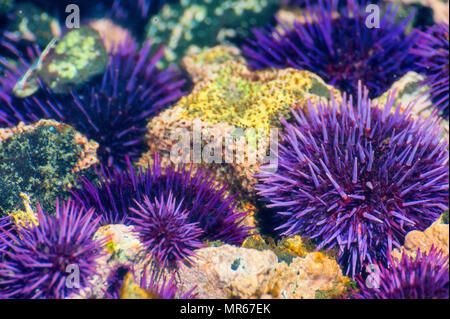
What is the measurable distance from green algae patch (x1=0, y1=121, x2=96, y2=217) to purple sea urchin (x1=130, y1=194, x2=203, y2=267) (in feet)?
3.56

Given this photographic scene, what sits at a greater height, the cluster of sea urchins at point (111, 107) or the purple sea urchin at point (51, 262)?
the cluster of sea urchins at point (111, 107)

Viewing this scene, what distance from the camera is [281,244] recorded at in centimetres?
297

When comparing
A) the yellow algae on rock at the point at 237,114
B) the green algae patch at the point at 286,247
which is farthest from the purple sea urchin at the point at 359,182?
the yellow algae on rock at the point at 237,114

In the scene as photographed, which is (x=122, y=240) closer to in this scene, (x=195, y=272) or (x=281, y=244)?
(x=195, y=272)

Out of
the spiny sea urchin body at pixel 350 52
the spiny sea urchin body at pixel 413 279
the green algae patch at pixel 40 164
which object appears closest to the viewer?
the spiny sea urchin body at pixel 413 279

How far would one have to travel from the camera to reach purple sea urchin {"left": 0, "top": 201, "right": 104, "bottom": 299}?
232cm

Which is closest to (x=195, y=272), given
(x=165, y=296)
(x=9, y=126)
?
(x=165, y=296)

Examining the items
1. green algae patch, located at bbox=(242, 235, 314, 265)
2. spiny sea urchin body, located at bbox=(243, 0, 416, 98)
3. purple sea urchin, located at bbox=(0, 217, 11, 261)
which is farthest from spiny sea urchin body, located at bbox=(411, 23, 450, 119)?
purple sea urchin, located at bbox=(0, 217, 11, 261)

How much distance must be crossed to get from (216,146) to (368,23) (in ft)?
6.18

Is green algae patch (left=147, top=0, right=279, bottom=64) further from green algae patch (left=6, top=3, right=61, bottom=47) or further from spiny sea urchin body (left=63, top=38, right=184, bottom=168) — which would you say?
green algae patch (left=6, top=3, right=61, bottom=47)

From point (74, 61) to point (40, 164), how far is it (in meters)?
1.05

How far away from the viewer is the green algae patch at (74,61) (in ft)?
11.5

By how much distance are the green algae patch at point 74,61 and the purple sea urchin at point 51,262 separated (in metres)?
1.55

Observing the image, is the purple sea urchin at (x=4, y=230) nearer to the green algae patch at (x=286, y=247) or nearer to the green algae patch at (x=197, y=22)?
the green algae patch at (x=286, y=247)
